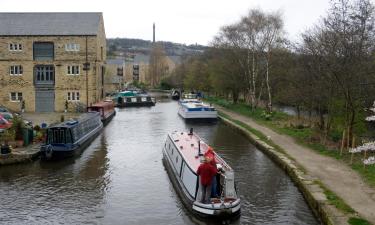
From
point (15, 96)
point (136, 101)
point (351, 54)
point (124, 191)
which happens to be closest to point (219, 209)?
point (124, 191)

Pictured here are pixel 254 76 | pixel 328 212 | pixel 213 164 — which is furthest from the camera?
pixel 254 76

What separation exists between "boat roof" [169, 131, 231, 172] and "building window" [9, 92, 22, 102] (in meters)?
23.9

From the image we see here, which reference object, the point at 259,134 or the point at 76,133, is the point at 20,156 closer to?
the point at 76,133

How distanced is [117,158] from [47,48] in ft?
73.3

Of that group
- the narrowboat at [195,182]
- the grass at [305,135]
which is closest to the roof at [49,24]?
the grass at [305,135]

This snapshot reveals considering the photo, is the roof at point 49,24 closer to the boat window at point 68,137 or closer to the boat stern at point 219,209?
the boat window at point 68,137

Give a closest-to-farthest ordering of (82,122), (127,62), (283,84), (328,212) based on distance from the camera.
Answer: (328,212) → (82,122) → (283,84) → (127,62)

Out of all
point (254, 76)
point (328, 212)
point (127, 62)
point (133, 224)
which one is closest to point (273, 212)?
point (328, 212)

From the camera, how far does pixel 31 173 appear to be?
19.3 metres

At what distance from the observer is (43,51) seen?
42062 millimetres

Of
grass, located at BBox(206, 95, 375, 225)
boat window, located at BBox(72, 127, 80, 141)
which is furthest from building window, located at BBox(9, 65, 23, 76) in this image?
boat window, located at BBox(72, 127, 80, 141)

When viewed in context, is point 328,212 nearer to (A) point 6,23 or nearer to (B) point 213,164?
(B) point 213,164

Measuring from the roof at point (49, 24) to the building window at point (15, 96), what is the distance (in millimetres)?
5052

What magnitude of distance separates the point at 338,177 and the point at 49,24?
1303 inches
